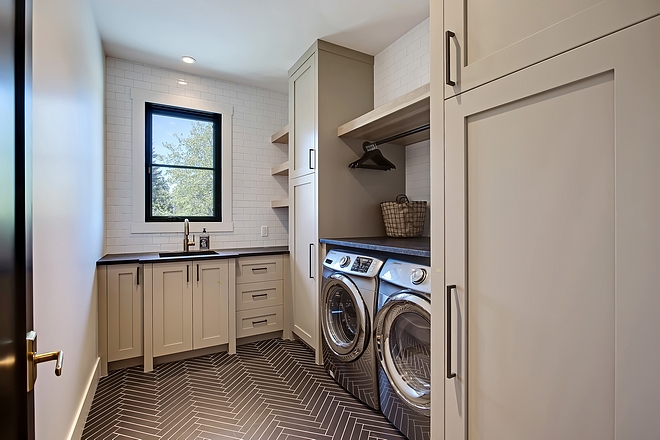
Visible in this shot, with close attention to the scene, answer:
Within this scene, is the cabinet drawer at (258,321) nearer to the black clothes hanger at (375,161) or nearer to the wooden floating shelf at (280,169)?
the wooden floating shelf at (280,169)

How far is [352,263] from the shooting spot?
2.21 metres

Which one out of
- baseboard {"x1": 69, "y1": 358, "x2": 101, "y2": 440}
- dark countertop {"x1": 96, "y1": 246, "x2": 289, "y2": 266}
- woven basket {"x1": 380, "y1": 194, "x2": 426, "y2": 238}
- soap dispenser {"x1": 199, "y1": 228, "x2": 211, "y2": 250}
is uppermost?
woven basket {"x1": 380, "y1": 194, "x2": 426, "y2": 238}

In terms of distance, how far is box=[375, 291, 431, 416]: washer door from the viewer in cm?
163

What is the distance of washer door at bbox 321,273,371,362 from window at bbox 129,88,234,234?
1.67 metres

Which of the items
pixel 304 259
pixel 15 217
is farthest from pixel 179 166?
pixel 15 217

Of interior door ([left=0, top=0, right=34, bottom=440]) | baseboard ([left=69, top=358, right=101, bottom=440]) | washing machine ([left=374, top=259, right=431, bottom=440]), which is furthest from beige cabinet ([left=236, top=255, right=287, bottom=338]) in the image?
interior door ([left=0, top=0, right=34, bottom=440])

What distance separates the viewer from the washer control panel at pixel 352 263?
2.01 meters

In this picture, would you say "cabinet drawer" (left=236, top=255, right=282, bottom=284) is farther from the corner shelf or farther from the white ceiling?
the white ceiling

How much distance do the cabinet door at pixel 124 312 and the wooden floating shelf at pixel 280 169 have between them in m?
1.64

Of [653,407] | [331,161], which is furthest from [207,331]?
[653,407]

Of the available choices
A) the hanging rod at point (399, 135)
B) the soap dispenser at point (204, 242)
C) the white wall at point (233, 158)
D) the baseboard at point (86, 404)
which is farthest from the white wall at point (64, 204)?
the hanging rod at point (399, 135)

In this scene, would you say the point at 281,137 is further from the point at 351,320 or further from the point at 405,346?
the point at 405,346

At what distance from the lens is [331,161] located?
2.79 m

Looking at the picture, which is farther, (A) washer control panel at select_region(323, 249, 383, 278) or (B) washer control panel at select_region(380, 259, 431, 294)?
(A) washer control panel at select_region(323, 249, 383, 278)
